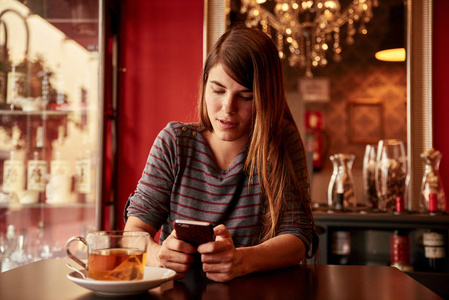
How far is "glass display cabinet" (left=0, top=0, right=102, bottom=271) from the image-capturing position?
230 cm

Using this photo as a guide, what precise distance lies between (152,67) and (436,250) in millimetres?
1977

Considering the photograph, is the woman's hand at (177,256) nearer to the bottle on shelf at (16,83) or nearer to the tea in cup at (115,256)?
the tea in cup at (115,256)

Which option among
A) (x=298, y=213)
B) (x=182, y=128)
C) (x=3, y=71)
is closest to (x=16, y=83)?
(x=3, y=71)

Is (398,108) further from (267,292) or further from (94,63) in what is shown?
(267,292)

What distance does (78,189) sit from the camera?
267cm

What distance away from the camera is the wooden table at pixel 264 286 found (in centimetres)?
83

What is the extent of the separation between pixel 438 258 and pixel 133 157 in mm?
1858

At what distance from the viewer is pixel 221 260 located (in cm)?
98

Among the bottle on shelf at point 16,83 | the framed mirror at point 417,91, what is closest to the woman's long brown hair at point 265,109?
the bottle on shelf at point 16,83

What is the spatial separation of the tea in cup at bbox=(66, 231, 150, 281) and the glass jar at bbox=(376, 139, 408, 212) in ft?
6.11

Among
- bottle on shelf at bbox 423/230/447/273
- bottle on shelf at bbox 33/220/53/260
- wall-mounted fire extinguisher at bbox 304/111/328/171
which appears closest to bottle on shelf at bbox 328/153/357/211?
bottle on shelf at bbox 423/230/447/273

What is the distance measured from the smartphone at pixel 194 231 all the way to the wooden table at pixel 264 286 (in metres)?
0.07

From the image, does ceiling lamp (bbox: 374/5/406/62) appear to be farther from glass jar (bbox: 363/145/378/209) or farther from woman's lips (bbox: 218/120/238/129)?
woman's lips (bbox: 218/120/238/129)

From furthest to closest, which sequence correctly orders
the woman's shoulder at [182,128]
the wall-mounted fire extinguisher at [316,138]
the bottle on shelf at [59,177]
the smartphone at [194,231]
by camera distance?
the wall-mounted fire extinguisher at [316,138], the bottle on shelf at [59,177], the woman's shoulder at [182,128], the smartphone at [194,231]
